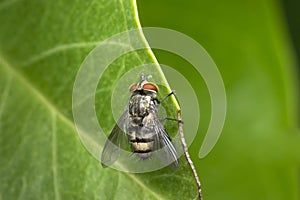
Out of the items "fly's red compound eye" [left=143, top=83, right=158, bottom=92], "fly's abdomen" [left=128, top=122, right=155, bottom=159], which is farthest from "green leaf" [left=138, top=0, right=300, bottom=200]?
"fly's red compound eye" [left=143, top=83, right=158, bottom=92]

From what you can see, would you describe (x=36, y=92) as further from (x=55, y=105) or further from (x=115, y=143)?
(x=115, y=143)

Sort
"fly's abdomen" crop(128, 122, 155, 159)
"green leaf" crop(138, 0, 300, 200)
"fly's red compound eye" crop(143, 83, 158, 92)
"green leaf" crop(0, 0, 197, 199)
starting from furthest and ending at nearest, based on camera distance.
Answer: "green leaf" crop(138, 0, 300, 200) → "fly's abdomen" crop(128, 122, 155, 159) → "fly's red compound eye" crop(143, 83, 158, 92) → "green leaf" crop(0, 0, 197, 199)

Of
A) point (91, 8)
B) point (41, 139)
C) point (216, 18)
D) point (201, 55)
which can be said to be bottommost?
point (41, 139)

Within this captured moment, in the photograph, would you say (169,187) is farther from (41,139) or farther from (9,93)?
(9,93)

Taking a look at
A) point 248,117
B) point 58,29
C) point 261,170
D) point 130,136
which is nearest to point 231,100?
point 248,117

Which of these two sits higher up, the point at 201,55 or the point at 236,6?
the point at 236,6

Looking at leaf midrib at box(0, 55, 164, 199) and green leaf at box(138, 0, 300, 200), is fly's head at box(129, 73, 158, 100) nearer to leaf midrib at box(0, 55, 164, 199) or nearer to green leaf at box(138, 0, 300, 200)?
leaf midrib at box(0, 55, 164, 199)
